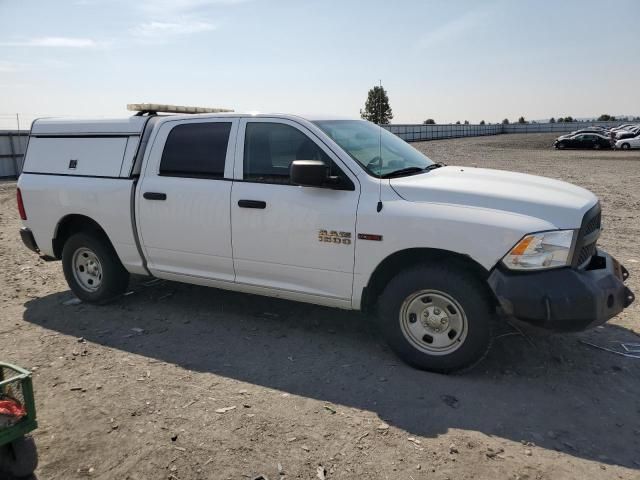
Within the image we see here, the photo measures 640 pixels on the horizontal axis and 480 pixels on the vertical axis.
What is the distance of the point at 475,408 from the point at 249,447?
153 centimetres

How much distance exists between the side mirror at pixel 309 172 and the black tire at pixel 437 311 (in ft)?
3.17

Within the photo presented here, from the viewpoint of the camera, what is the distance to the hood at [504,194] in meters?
3.75

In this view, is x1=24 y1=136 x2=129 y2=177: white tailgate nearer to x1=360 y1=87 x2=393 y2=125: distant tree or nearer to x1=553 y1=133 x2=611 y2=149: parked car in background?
x1=553 y1=133 x2=611 y2=149: parked car in background

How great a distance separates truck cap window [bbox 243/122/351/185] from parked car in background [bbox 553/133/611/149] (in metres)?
39.2

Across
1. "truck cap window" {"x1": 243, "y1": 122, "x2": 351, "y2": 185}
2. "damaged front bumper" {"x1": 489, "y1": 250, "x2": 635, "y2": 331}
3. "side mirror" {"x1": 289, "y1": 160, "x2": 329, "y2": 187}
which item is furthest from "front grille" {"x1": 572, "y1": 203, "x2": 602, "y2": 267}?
"truck cap window" {"x1": 243, "y1": 122, "x2": 351, "y2": 185}

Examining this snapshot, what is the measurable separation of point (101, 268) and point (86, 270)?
0.32 meters

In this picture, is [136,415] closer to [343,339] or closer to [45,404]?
[45,404]

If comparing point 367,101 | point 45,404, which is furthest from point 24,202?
point 367,101

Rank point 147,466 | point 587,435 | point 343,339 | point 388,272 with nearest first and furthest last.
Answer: point 147,466
point 587,435
point 388,272
point 343,339

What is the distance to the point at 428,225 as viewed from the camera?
3906 millimetres

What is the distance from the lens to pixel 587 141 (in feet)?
126

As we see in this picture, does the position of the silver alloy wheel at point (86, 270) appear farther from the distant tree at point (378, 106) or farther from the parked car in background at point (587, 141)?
the distant tree at point (378, 106)

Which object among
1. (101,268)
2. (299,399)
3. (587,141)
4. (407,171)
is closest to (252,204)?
(407,171)

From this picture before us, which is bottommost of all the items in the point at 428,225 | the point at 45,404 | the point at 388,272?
the point at 45,404
